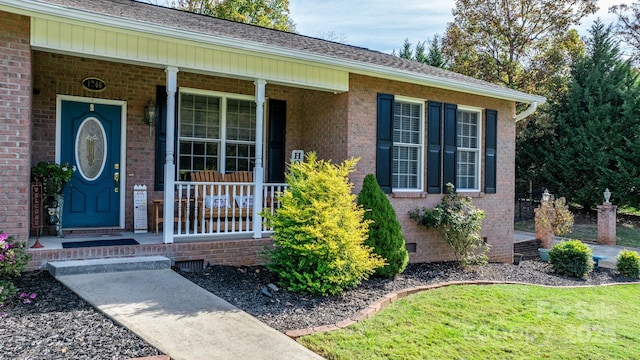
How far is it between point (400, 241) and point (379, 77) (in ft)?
9.89

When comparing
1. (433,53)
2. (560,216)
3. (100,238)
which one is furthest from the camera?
(433,53)

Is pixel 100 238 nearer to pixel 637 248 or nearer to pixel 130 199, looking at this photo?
pixel 130 199

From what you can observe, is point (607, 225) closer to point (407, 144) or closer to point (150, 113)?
point (407, 144)

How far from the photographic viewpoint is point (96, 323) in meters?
3.88

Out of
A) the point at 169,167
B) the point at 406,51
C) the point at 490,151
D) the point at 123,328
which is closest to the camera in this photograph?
the point at 123,328

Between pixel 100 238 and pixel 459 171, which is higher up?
pixel 459 171

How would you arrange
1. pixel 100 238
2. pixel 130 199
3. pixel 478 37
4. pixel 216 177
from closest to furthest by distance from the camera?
pixel 100 238 → pixel 130 199 → pixel 216 177 → pixel 478 37

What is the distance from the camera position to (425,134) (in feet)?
28.3

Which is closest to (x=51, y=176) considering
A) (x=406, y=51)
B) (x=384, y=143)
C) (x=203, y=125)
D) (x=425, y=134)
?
(x=203, y=125)

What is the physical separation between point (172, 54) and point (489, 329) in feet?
17.4

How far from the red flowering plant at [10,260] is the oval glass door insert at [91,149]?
2.22 metres

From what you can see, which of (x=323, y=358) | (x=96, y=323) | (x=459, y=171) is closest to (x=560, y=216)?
(x=459, y=171)

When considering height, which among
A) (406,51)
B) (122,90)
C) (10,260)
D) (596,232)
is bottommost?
(596,232)

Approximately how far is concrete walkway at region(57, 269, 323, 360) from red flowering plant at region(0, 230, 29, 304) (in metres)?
0.46
